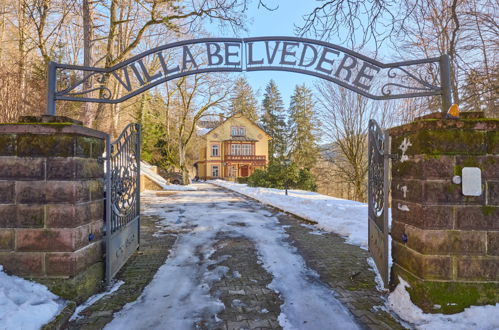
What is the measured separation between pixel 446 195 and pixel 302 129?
140 feet

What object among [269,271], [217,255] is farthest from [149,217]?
[269,271]

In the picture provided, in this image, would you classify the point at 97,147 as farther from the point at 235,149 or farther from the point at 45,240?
the point at 235,149

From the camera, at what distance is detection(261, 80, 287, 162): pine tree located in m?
48.1

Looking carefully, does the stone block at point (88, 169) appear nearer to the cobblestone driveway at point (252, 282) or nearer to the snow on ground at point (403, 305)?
the cobblestone driveway at point (252, 282)

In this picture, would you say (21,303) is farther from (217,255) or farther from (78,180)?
(217,255)

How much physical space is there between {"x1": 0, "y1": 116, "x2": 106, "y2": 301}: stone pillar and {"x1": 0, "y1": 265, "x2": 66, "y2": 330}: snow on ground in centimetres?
9

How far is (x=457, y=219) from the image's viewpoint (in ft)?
9.37

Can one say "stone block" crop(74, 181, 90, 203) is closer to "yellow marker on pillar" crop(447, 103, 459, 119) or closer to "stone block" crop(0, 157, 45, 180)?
"stone block" crop(0, 157, 45, 180)

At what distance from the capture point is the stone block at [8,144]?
305cm

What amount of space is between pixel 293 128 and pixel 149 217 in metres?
40.0

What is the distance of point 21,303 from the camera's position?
277 cm

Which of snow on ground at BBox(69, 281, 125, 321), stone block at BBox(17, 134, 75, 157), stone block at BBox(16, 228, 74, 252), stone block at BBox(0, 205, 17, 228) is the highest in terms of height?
stone block at BBox(17, 134, 75, 157)

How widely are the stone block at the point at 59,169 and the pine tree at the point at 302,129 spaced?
123 ft

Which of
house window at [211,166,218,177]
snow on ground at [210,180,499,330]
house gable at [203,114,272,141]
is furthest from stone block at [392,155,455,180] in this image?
house window at [211,166,218,177]
